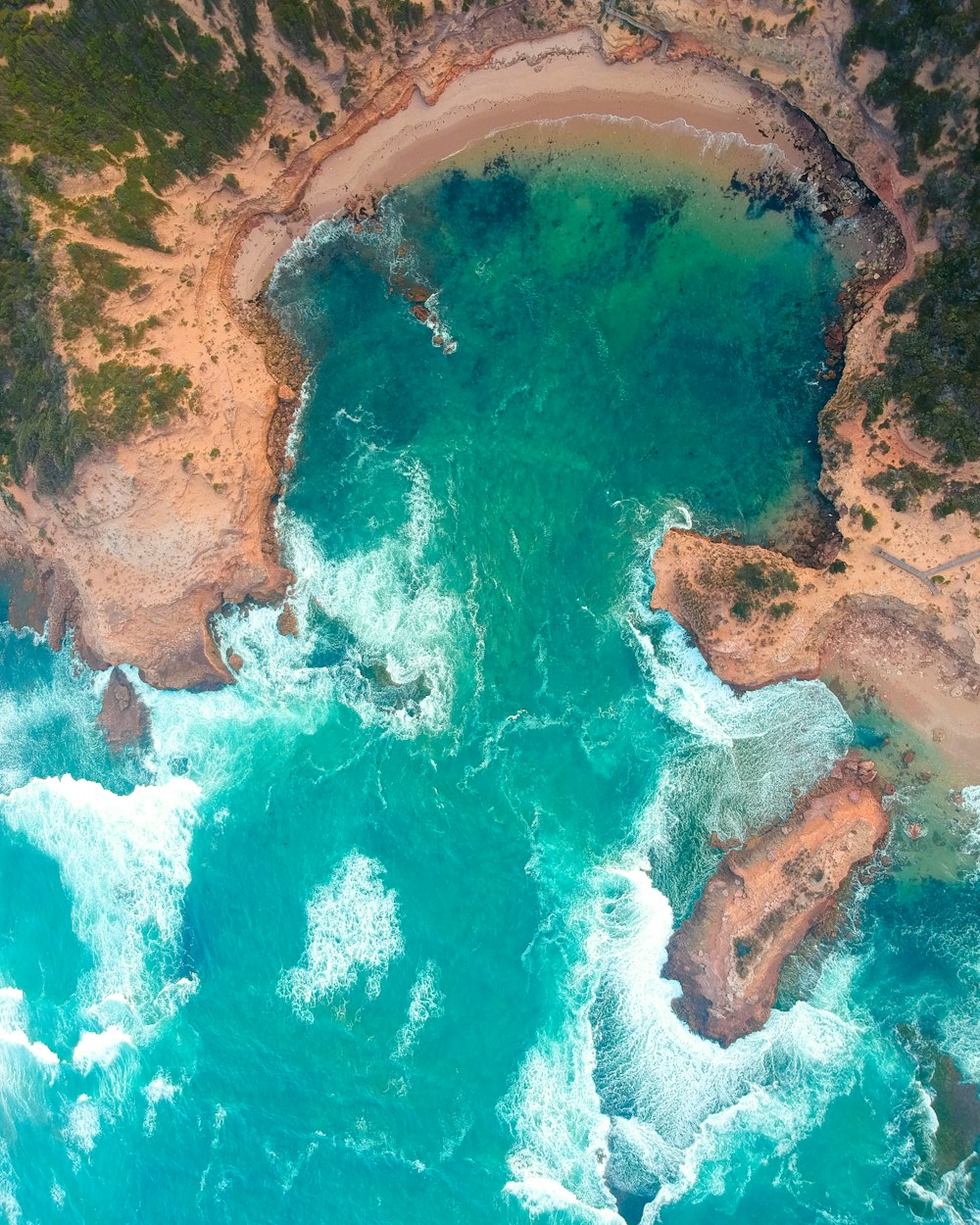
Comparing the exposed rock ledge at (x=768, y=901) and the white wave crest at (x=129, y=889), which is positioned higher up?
the exposed rock ledge at (x=768, y=901)

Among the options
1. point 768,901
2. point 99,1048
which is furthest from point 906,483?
point 99,1048

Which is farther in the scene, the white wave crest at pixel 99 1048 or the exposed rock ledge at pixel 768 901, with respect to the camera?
the white wave crest at pixel 99 1048

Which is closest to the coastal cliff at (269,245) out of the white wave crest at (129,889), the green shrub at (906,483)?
the green shrub at (906,483)

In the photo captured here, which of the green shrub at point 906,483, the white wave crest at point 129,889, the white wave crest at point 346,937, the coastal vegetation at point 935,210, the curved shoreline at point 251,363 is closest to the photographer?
the coastal vegetation at point 935,210

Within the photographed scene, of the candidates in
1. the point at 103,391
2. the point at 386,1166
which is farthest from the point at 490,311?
the point at 386,1166

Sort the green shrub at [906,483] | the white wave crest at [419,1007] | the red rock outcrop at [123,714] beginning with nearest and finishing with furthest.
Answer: the green shrub at [906,483], the white wave crest at [419,1007], the red rock outcrop at [123,714]

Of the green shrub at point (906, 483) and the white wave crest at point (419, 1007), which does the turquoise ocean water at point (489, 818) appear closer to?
the white wave crest at point (419, 1007)

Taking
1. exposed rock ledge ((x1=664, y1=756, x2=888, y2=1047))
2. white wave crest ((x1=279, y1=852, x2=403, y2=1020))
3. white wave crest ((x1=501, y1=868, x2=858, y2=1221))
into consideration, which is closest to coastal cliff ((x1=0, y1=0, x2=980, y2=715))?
exposed rock ledge ((x1=664, y1=756, x2=888, y2=1047))
